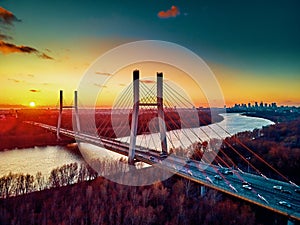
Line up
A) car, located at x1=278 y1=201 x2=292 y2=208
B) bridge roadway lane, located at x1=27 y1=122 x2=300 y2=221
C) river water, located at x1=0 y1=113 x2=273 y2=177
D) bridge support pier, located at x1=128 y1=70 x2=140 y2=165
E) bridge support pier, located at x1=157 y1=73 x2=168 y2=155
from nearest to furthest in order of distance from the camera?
car, located at x1=278 y1=201 x2=292 y2=208, bridge roadway lane, located at x1=27 y1=122 x2=300 y2=221, bridge support pier, located at x1=128 y1=70 x2=140 y2=165, bridge support pier, located at x1=157 y1=73 x2=168 y2=155, river water, located at x1=0 y1=113 x2=273 y2=177

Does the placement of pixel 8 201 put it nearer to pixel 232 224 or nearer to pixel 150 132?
pixel 232 224

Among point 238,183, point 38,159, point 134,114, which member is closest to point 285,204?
point 238,183

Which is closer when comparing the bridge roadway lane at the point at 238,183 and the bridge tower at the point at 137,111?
the bridge roadway lane at the point at 238,183

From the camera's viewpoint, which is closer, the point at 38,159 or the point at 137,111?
the point at 137,111

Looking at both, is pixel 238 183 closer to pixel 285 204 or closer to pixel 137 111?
pixel 285 204

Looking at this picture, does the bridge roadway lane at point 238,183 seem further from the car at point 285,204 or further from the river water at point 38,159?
the river water at point 38,159

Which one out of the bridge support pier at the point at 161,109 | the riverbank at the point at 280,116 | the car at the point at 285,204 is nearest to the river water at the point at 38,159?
the bridge support pier at the point at 161,109

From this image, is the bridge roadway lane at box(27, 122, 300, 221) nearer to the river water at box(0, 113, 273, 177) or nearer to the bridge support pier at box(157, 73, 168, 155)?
the bridge support pier at box(157, 73, 168, 155)

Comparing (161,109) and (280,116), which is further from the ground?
(161,109)

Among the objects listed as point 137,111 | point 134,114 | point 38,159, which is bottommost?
point 38,159

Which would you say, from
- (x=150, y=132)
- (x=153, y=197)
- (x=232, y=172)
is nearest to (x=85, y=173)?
(x=153, y=197)

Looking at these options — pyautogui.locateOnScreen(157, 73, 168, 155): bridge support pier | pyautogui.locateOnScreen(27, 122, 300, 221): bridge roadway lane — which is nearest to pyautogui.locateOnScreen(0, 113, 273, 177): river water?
pyautogui.locateOnScreen(157, 73, 168, 155): bridge support pier
